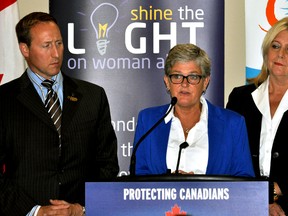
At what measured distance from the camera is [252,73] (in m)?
4.79

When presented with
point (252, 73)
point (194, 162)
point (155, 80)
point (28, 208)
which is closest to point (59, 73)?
point (28, 208)

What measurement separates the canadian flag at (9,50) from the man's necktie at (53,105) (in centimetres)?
132

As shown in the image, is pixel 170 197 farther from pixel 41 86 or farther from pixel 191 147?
pixel 41 86

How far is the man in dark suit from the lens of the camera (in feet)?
11.3

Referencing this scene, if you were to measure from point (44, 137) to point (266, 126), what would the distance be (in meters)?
1.32

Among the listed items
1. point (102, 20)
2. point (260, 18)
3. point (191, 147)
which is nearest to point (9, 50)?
point (102, 20)

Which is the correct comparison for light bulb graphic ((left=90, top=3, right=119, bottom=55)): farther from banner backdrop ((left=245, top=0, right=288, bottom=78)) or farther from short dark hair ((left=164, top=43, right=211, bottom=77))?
short dark hair ((left=164, top=43, right=211, bottom=77))

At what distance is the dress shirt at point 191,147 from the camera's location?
10.2ft

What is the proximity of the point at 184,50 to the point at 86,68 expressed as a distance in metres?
1.89

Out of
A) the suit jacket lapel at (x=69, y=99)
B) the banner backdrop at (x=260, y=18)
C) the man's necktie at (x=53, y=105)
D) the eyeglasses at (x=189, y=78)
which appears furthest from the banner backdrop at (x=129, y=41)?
the eyeglasses at (x=189, y=78)

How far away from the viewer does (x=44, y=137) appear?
11.4ft

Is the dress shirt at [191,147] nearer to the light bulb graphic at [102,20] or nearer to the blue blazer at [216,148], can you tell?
the blue blazer at [216,148]

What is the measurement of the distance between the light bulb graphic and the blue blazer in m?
1.75

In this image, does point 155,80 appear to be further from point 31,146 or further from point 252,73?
point 31,146
